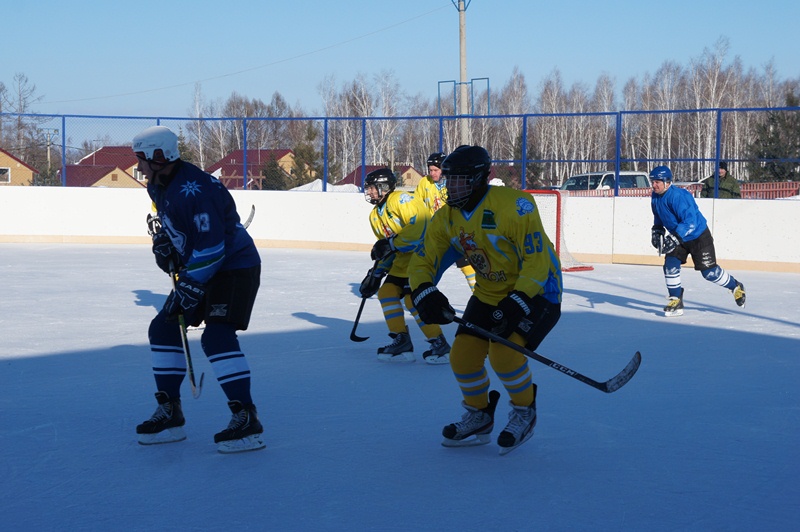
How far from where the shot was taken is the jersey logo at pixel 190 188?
11.0ft

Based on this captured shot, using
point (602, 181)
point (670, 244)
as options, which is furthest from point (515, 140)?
point (670, 244)

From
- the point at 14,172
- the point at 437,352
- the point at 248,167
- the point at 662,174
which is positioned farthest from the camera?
the point at 14,172

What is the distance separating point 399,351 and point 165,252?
224 cm

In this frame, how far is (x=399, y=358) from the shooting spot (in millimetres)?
5555

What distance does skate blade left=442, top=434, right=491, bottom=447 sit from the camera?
361cm

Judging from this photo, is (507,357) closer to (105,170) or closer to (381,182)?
(381,182)

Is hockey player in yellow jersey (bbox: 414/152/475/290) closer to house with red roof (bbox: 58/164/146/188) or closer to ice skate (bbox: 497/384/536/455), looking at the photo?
ice skate (bbox: 497/384/536/455)

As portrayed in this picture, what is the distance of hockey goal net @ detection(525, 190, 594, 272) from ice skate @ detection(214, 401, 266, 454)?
28.4 ft

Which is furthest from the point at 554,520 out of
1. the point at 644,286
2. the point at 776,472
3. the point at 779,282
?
the point at 779,282

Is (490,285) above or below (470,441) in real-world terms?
above

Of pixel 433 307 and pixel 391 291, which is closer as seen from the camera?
pixel 433 307

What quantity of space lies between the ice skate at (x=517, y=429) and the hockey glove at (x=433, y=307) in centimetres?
51

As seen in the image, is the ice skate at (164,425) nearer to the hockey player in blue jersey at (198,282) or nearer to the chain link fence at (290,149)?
the hockey player in blue jersey at (198,282)

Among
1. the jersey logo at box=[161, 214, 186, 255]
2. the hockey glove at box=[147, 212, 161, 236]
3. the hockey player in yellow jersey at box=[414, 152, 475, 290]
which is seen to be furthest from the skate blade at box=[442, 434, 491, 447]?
the hockey player in yellow jersey at box=[414, 152, 475, 290]
